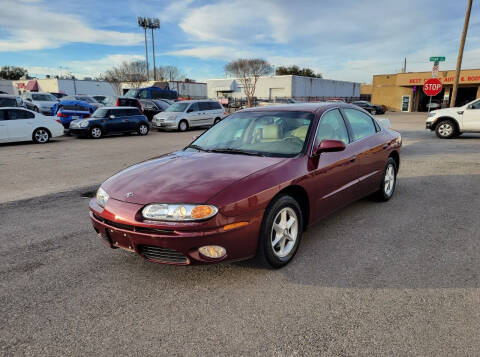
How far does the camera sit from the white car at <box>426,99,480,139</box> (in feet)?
43.5

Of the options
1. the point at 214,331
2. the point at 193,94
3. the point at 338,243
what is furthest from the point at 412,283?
the point at 193,94

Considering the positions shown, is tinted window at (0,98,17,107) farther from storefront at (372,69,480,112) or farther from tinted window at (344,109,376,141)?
storefront at (372,69,480,112)

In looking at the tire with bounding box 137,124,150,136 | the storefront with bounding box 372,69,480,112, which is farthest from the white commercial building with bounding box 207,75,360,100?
the tire with bounding box 137,124,150,136

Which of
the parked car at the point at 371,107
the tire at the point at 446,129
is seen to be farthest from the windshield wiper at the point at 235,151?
the parked car at the point at 371,107

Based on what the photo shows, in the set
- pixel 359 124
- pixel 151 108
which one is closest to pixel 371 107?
pixel 151 108

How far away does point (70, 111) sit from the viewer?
17375 millimetres

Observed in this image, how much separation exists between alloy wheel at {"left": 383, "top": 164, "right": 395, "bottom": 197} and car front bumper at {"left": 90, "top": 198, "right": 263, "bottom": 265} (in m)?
3.17

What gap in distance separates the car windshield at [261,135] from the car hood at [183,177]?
25 centimetres

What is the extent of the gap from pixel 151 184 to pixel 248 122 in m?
1.71

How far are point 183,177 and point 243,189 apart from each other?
592 mm

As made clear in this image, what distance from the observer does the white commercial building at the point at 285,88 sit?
51812 mm

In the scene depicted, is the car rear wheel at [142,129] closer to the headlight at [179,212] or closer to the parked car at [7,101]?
the parked car at [7,101]

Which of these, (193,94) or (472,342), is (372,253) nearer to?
(472,342)

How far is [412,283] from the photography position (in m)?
2.99
